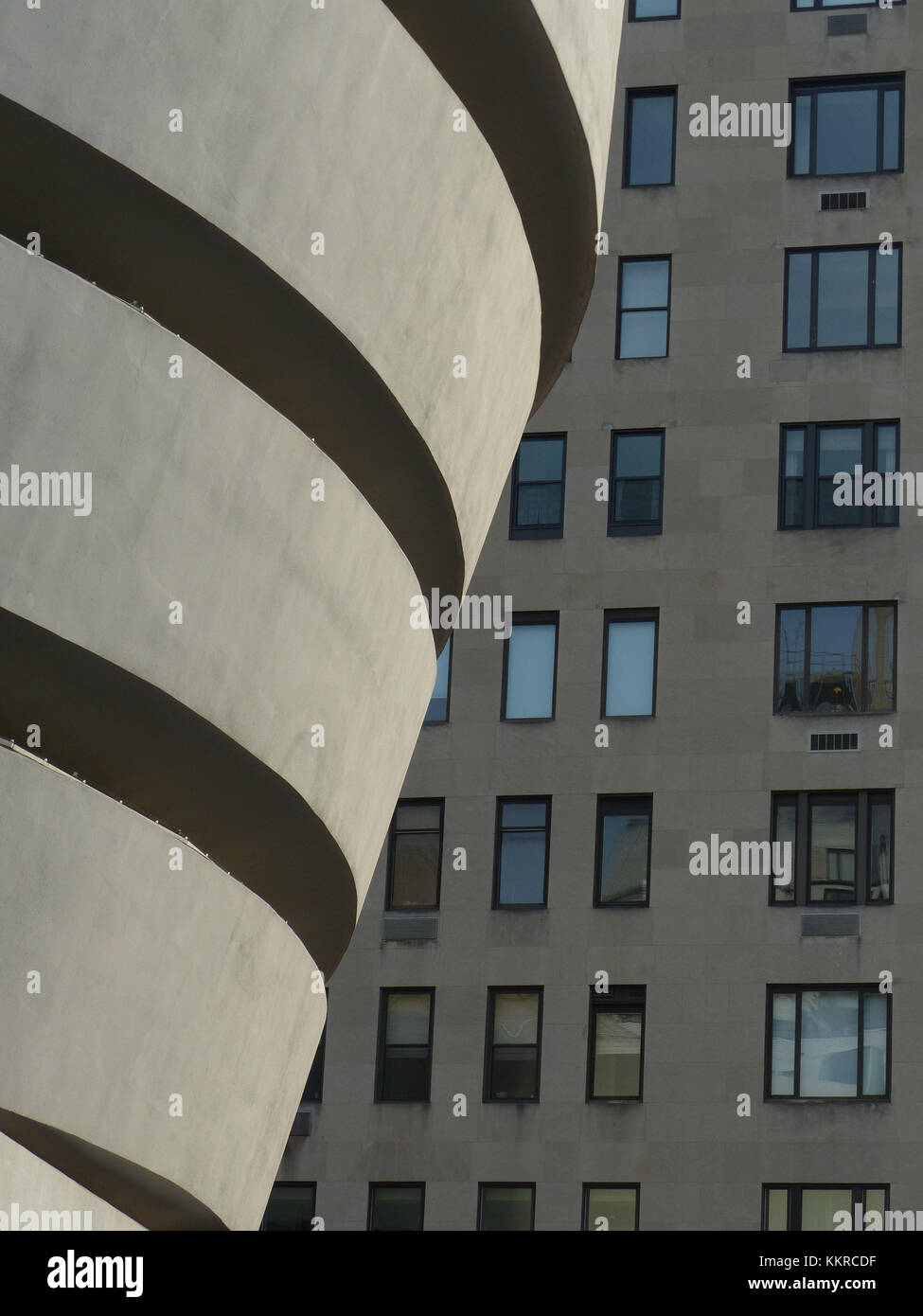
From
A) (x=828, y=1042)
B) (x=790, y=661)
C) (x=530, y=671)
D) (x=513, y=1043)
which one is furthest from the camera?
(x=530, y=671)

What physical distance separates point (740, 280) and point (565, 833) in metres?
10.5

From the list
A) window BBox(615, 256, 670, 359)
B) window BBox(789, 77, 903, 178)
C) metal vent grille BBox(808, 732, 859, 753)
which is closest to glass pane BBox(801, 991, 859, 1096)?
metal vent grille BBox(808, 732, 859, 753)

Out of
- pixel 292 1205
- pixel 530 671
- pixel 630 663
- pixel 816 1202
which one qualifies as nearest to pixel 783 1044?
pixel 816 1202

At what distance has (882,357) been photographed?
3600 centimetres

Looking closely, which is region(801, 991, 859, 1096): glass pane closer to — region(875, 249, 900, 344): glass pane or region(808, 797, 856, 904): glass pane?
region(808, 797, 856, 904): glass pane

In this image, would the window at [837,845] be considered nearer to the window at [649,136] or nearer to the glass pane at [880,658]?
the glass pane at [880,658]

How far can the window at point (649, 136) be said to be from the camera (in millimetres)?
37969

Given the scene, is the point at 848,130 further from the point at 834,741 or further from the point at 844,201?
the point at 834,741

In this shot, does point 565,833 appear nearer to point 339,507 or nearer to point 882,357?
point 882,357

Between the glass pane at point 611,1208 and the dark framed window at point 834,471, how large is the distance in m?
11.5

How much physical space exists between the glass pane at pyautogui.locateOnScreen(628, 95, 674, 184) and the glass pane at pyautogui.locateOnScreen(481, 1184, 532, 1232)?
1822cm

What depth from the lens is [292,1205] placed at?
3400 centimetres

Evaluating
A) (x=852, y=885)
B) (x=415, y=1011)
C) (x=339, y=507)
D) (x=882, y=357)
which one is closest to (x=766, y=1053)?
(x=852, y=885)

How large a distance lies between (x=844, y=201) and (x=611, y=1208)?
1810 cm
